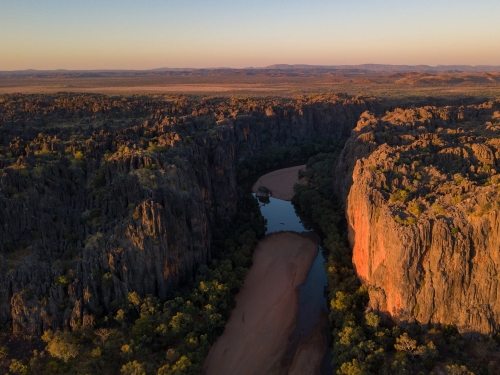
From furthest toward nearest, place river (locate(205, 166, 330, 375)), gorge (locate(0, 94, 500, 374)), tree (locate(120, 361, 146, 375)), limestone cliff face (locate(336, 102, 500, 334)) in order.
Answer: river (locate(205, 166, 330, 375)) → gorge (locate(0, 94, 500, 374)) → limestone cliff face (locate(336, 102, 500, 334)) → tree (locate(120, 361, 146, 375))

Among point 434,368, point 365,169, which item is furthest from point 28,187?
point 434,368

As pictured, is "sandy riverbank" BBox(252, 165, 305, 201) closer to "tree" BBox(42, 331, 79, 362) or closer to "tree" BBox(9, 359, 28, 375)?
"tree" BBox(42, 331, 79, 362)

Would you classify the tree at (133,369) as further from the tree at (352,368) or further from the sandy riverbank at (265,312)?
the tree at (352,368)

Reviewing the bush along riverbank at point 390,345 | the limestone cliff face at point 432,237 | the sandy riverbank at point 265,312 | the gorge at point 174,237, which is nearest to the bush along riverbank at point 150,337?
the gorge at point 174,237

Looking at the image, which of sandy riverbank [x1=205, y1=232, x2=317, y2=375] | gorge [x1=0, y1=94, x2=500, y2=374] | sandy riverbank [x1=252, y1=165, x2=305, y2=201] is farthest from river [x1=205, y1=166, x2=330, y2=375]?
sandy riverbank [x1=252, y1=165, x2=305, y2=201]

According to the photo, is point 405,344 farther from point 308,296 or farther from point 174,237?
point 174,237

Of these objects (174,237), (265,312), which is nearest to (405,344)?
(265,312)
